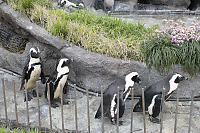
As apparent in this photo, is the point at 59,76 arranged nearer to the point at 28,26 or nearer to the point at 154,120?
the point at 28,26

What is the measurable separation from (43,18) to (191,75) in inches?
Result: 125

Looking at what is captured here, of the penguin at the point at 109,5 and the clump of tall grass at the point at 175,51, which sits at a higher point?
the penguin at the point at 109,5

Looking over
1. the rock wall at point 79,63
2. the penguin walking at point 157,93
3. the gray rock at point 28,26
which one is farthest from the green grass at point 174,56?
the gray rock at point 28,26

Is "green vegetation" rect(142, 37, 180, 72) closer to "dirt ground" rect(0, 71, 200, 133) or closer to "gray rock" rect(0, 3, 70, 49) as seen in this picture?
"dirt ground" rect(0, 71, 200, 133)

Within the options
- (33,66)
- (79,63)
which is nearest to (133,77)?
(79,63)

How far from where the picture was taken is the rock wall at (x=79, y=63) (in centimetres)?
645

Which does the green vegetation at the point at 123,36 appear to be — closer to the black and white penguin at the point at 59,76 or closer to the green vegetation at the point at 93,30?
the green vegetation at the point at 93,30

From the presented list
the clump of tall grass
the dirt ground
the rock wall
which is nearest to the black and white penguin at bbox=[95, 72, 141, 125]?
the dirt ground

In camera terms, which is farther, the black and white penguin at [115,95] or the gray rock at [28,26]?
the gray rock at [28,26]

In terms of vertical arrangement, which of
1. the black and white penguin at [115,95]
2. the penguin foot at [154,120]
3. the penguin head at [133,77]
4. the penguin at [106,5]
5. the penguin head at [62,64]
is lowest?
the penguin foot at [154,120]

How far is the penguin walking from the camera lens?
5.82 meters

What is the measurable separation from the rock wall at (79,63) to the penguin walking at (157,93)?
0.43 meters

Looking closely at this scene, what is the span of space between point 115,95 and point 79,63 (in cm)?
116

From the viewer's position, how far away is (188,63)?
6.24 m
